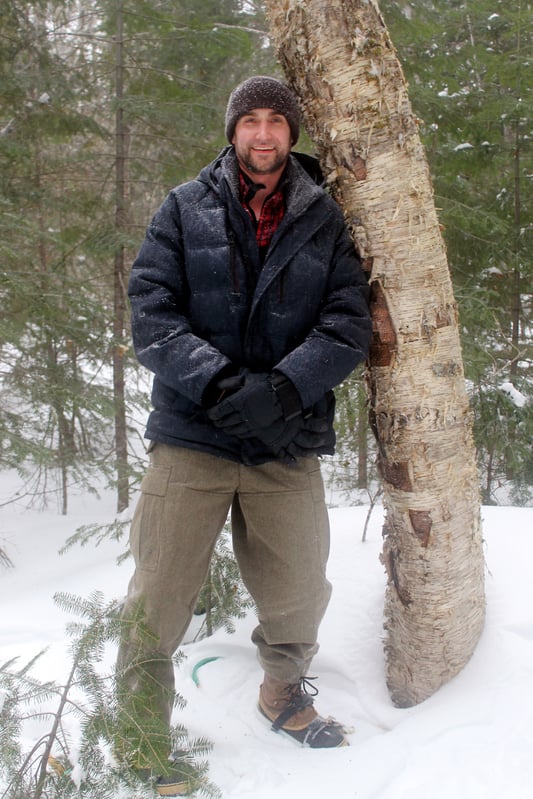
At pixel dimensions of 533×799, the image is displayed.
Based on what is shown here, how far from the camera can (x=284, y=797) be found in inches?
85.5

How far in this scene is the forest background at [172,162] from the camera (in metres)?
6.82

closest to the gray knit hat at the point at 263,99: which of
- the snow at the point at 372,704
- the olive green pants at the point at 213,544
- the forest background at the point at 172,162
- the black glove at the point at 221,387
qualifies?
the black glove at the point at 221,387

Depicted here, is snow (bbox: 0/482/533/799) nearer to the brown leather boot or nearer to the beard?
the brown leather boot

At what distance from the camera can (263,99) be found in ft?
7.77

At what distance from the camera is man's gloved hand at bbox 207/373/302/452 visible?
2135mm

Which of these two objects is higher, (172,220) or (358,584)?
(172,220)

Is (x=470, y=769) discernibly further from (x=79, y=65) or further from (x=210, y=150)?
(x=79, y=65)

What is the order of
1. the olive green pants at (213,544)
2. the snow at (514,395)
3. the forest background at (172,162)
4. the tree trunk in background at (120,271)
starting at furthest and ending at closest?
the tree trunk in background at (120,271), the forest background at (172,162), the snow at (514,395), the olive green pants at (213,544)

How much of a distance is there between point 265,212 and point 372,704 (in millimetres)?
2187

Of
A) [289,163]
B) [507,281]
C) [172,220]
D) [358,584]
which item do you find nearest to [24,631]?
[358,584]

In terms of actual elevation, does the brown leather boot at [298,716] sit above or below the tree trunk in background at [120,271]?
below

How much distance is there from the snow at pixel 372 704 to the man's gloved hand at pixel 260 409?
122 cm

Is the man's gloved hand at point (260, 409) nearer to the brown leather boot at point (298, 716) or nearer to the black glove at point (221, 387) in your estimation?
the black glove at point (221, 387)

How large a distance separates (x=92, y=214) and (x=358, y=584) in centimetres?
645
